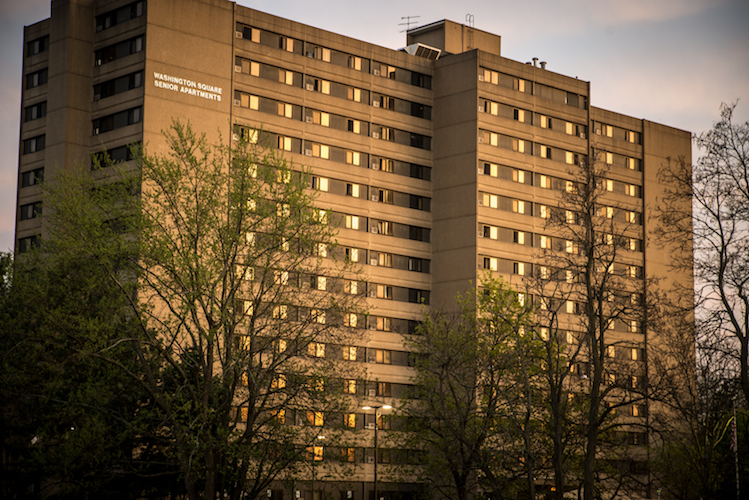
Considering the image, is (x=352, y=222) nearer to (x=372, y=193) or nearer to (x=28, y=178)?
(x=372, y=193)

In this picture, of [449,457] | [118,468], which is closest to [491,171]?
[449,457]

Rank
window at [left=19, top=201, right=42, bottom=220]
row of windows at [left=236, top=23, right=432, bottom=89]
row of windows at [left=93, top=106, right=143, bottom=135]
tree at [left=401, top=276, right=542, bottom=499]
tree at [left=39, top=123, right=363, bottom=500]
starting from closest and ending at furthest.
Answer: tree at [left=39, top=123, right=363, bottom=500]
tree at [left=401, top=276, right=542, bottom=499]
row of windows at [left=93, top=106, right=143, bottom=135]
window at [left=19, top=201, right=42, bottom=220]
row of windows at [left=236, top=23, right=432, bottom=89]

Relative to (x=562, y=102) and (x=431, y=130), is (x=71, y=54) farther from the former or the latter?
(x=562, y=102)

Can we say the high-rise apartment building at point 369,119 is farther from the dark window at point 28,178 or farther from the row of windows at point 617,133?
the row of windows at point 617,133

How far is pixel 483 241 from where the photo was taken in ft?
280

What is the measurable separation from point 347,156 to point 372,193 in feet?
13.2

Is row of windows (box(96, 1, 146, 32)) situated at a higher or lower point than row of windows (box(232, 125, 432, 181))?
higher

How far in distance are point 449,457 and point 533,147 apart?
49687mm

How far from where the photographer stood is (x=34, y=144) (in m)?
80.1

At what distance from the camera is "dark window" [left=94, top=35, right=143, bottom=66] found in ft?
246

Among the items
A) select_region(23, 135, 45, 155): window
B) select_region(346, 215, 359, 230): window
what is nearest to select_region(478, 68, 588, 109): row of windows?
select_region(346, 215, 359, 230): window

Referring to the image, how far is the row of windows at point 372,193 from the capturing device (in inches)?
3236

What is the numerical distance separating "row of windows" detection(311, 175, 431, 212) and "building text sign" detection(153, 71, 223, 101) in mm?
11301

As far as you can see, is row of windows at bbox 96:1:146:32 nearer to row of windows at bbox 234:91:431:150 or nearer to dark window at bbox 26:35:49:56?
dark window at bbox 26:35:49:56
